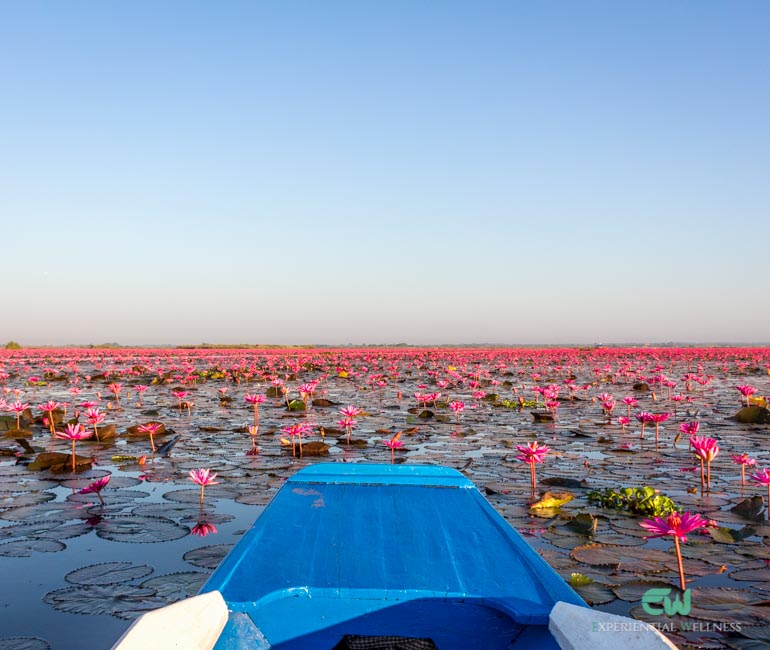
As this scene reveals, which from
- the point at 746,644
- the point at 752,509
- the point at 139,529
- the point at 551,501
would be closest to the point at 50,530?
the point at 139,529

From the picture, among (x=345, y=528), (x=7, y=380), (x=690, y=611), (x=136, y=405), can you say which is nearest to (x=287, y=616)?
(x=345, y=528)

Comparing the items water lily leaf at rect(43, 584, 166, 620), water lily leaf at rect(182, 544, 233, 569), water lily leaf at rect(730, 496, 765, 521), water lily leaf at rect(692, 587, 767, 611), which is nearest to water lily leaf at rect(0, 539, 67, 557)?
water lily leaf at rect(43, 584, 166, 620)

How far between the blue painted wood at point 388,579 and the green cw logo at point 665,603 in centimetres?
92

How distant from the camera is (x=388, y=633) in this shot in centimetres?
214

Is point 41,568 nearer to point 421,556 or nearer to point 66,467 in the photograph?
point 421,556

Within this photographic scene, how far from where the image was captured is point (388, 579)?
225cm

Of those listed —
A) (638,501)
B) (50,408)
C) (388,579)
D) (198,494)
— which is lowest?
(198,494)

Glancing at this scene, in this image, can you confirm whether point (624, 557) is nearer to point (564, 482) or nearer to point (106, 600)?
point (564, 482)

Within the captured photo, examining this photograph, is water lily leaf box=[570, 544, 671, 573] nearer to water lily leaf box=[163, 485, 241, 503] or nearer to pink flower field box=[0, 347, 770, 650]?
pink flower field box=[0, 347, 770, 650]

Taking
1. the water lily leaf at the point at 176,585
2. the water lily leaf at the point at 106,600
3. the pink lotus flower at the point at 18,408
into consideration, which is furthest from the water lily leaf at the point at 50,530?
the pink lotus flower at the point at 18,408

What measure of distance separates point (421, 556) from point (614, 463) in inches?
203

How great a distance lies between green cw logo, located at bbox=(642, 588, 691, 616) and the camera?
3.02 metres

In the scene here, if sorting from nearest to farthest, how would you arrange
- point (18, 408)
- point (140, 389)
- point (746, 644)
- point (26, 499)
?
1. point (746, 644)
2. point (26, 499)
3. point (18, 408)
4. point (140, 389)

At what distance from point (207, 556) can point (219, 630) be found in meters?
2.09
